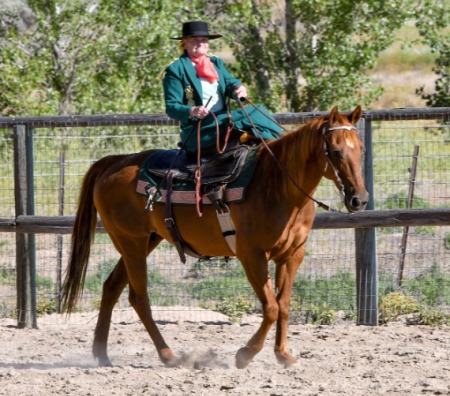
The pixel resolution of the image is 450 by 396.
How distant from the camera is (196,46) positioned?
21.7 ft

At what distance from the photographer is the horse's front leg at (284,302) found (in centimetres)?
637

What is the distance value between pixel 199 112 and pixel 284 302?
138 centimetres

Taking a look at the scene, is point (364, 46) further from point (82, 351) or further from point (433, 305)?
point (82, 351)

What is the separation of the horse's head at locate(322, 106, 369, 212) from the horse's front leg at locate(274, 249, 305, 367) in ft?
2.71

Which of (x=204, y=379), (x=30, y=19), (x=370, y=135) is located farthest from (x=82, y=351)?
(x=30, y=19)

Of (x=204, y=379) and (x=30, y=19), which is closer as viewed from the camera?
(x=204, y=379)

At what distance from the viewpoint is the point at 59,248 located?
28.0 feet

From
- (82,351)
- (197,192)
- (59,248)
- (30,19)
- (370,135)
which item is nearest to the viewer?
(197,192)

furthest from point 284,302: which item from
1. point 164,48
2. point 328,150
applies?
point 164,48

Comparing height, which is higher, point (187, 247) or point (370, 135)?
point (370, 135)

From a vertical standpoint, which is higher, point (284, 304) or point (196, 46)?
point (196, 46)

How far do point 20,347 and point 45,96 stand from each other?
11232 millimetres

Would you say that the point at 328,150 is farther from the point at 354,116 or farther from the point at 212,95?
the point at 212,95

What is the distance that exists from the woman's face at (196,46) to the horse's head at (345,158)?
1.23 m
